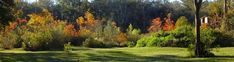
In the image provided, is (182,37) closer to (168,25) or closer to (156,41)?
(156,41)

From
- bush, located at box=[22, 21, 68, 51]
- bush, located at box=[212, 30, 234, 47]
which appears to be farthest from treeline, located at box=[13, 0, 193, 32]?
bush, located at box=[212, 30, 234, 47]

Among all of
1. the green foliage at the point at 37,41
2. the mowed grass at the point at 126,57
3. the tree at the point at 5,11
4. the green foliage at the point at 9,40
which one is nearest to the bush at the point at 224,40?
the mowed grass at the point at 126,57

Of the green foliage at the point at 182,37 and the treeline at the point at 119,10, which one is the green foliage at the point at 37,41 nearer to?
the green foliage at the point at 182,37

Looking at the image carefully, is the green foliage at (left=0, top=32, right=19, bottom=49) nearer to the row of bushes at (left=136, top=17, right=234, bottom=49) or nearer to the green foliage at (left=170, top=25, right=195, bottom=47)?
the row of bushes at (left=136, top=17, right=234, bottom=49)

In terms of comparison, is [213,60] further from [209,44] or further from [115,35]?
[115,35]

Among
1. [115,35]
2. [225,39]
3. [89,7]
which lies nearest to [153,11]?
[89,7]

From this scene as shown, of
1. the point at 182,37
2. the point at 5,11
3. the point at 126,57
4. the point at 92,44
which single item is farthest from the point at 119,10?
the point at 126,57

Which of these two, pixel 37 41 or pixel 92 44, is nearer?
pixel 37 41

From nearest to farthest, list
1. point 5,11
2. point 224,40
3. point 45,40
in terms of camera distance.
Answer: point 5,11, point 224,40, point 45,40

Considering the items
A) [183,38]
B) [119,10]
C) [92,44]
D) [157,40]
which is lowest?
[92,44]

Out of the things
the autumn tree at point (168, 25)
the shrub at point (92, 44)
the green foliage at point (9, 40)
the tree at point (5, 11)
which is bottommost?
the shrub at point (92, 44)

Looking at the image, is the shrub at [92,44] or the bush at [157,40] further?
the shrub at [92,44]

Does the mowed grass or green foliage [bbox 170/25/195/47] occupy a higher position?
green foliage [bbox 170/25/195/47]

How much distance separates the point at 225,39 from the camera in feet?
108
